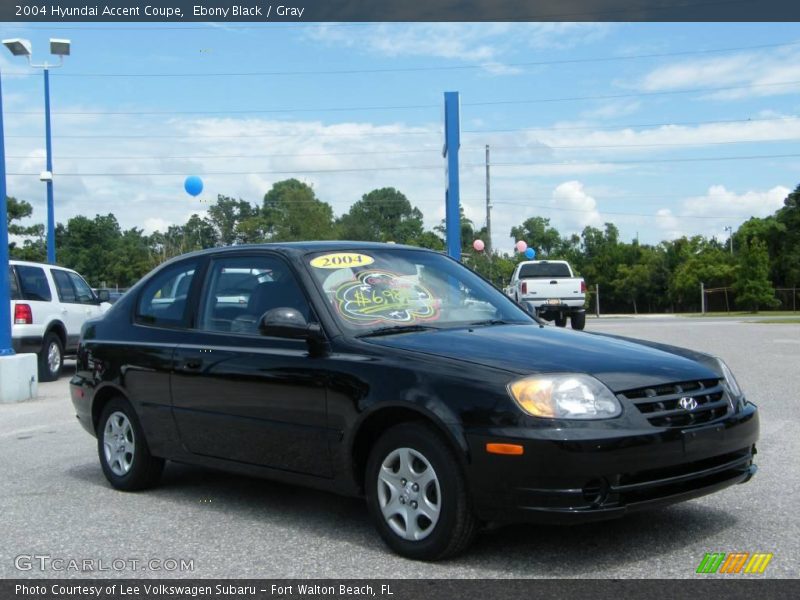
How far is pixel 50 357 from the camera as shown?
14.7 m

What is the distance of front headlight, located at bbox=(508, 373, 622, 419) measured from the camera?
4137 millimetres

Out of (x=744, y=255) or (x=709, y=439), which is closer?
(x=709, y=439)

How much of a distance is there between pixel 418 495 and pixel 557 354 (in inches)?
38.6

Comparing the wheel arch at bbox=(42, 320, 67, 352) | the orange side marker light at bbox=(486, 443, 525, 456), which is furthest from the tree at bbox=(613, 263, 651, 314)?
the orange side marker light at bbox=(486, 443, 525, 456)

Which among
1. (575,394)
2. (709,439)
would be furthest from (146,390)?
(709,439)

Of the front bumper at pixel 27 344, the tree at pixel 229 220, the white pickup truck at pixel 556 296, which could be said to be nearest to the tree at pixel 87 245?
the tree at pixel 229 220

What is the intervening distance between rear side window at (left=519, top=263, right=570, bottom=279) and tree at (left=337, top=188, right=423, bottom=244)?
70.8 m

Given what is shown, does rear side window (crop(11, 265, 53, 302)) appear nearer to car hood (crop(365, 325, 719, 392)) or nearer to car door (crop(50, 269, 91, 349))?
car door (crop(50, 269, 91, 349))

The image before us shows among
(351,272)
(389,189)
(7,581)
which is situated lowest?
(7,581)

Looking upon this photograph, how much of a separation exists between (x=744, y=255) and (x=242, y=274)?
182ft

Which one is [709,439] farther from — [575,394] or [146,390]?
[146,390]

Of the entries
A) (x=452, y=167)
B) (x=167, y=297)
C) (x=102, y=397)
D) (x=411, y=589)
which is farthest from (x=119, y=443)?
(x=452, y=167)

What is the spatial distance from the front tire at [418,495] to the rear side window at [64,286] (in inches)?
477

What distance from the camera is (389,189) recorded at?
117062 millimetres
